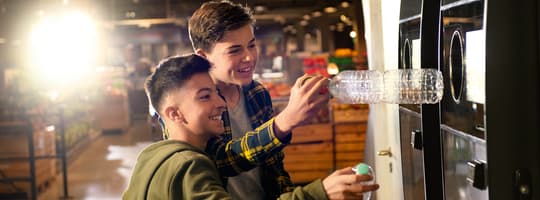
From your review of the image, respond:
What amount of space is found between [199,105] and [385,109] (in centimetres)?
250

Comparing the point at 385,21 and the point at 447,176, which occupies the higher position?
the point at 385,21

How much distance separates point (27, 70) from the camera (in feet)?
39.4

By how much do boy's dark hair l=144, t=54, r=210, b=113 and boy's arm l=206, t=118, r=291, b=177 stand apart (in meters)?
0.21

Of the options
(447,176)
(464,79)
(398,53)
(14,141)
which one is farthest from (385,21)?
(14,141)

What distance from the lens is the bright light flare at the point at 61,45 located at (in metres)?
10.6

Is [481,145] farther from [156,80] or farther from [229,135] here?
[156,80]

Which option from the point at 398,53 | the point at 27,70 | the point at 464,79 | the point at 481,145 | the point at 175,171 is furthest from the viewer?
the point at 27,70

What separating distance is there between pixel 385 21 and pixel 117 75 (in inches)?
491

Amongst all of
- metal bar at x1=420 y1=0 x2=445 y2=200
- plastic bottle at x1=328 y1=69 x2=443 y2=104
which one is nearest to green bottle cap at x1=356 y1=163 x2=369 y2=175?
plastic bottle at x1=328 y1=69 x2=443 y2=104

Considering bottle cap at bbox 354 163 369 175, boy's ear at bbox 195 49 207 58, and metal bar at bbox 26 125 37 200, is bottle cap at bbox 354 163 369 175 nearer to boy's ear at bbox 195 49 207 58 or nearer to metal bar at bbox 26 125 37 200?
boy's ear at bbox 195 49 207 58

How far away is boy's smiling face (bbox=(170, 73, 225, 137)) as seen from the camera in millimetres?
1946

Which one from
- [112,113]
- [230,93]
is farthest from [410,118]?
[112,113]

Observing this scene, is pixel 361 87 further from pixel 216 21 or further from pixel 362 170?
pixel 362 170

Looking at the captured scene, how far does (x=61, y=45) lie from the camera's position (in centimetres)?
1118
